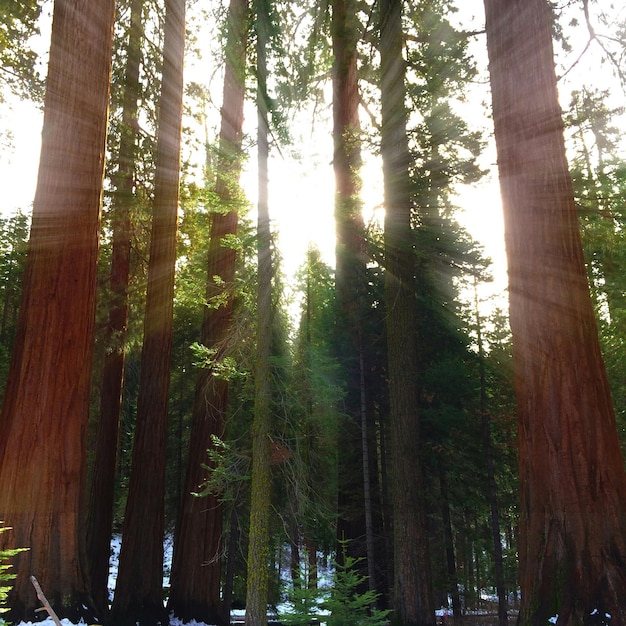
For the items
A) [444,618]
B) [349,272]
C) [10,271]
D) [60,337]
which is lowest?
[444,618]

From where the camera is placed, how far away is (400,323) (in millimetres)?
12805

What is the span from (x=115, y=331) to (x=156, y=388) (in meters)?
2.73

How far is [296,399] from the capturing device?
28.6ft

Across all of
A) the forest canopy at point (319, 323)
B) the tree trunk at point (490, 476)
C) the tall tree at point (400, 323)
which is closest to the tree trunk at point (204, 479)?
the forest canopy at point (319, 323)

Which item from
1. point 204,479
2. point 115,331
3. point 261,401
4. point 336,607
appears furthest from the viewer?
point 115,331

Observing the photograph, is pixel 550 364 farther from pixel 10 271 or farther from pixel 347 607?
pixel 10 271

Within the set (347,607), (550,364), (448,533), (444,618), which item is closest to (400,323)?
(550,364)

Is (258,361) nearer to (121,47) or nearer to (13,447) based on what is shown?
(13,447)

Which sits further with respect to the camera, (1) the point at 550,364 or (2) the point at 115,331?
(2) the point at 115,331

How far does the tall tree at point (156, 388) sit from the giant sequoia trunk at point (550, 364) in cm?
764

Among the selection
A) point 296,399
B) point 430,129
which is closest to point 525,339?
point 296,399

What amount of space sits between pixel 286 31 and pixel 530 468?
30.8 ft

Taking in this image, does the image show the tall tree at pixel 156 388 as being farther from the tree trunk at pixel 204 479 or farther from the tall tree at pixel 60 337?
the tall tree at pixel 60 337

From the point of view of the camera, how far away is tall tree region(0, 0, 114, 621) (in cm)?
689
